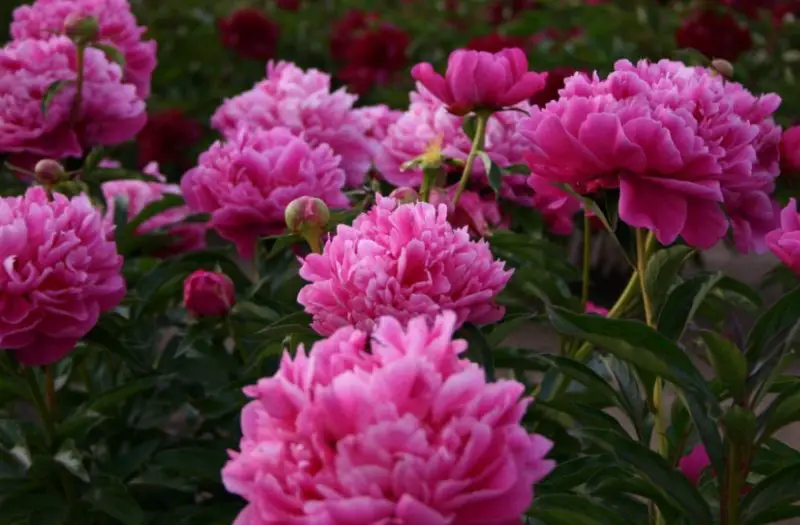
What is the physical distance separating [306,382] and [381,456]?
2.7 inches

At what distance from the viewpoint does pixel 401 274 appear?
0.83 m

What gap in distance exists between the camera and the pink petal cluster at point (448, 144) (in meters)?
1.41

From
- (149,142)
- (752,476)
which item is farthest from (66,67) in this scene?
(149,142)

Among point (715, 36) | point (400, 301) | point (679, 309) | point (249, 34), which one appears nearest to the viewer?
point (400, 301)

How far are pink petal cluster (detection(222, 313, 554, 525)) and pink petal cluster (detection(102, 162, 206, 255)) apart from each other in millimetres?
1086

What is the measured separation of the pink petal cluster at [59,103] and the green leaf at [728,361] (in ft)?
3.14

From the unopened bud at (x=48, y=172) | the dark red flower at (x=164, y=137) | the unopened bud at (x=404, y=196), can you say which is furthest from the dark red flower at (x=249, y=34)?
the unopened bud at (x=404, y=196)

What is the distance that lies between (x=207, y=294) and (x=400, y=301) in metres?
0.51

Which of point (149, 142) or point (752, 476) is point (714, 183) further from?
point (149, 142)

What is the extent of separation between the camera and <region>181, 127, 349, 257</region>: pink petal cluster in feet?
4.32

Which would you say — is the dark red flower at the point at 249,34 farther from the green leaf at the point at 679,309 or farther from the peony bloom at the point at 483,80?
the green leaf at the point at 679,309

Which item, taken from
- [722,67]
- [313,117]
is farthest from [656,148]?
[313,117]

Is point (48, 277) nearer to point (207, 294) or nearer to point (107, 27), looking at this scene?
point (207, 294)

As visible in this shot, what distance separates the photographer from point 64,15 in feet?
5.54
